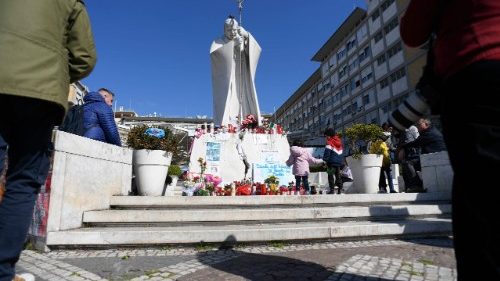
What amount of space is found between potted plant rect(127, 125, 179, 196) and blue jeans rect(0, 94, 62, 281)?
386 centimetres

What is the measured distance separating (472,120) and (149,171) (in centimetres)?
515

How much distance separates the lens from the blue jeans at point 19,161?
1.62m

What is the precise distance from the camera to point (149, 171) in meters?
5.64

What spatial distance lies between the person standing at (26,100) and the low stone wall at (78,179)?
2041mm

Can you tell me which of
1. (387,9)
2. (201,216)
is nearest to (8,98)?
(201,216)

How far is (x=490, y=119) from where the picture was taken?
3.79ft

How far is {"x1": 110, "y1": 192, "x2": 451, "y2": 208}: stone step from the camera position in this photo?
464cm

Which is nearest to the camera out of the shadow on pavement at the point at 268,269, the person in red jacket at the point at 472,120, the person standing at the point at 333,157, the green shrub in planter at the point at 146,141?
the person in red jacket at the point at 472,120

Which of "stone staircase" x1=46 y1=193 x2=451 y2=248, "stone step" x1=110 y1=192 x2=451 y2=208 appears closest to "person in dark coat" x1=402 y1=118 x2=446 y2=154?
"stone staircase" x1=46 y1=193 x2=451 y2=248

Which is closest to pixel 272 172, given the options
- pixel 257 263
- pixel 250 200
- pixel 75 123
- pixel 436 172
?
pixel 436 172

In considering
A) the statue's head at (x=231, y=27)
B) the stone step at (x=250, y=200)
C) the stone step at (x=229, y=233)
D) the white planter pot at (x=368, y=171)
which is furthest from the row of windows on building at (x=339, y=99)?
the stone step at (x=229, y=233)

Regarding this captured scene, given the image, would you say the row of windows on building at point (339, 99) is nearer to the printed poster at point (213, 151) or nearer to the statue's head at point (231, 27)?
the statue's head at point (231, 27)

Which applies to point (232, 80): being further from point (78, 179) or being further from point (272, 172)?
point (78, 179)

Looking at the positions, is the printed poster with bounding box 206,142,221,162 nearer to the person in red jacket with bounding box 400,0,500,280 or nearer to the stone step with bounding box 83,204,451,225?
the stone step with bounding box 83,204,451,225
